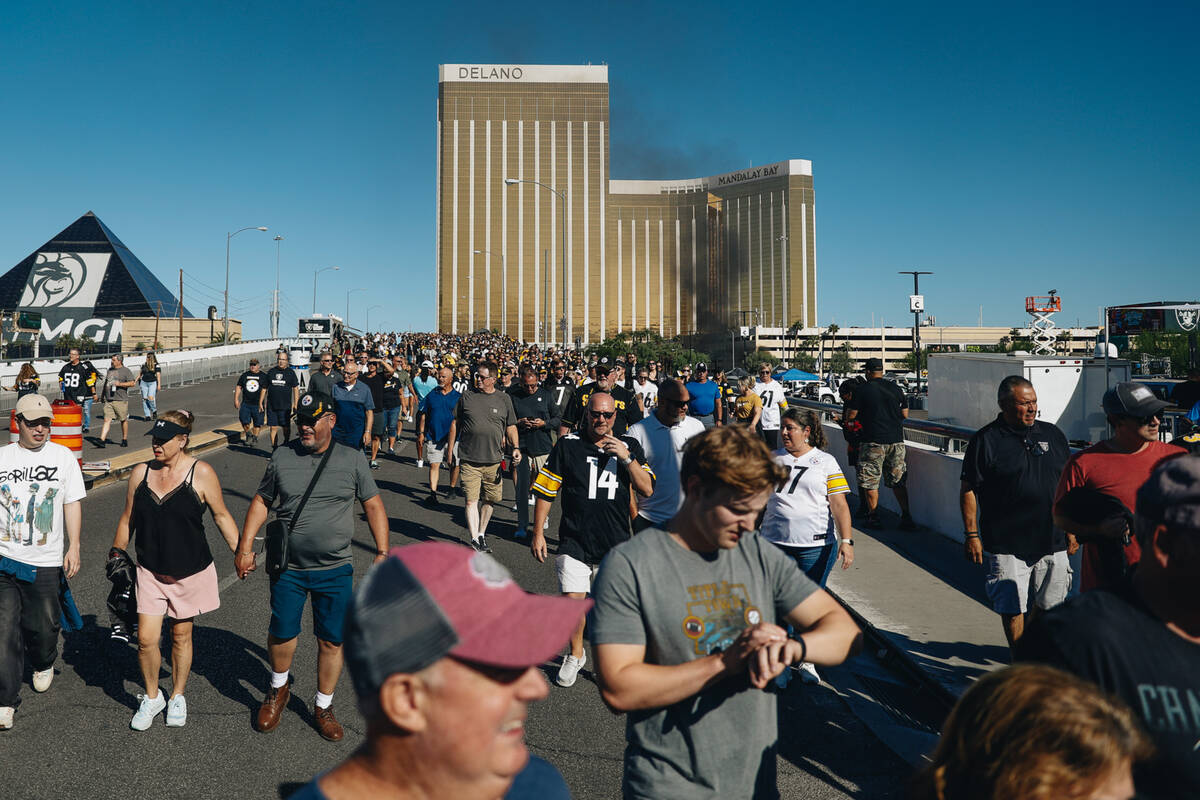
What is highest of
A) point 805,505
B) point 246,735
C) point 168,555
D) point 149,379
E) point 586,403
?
point 149,379

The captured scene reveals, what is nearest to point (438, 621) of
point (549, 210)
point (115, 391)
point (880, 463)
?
point (880, 463)

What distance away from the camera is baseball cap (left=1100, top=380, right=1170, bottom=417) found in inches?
169

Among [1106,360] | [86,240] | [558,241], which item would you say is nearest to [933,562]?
[1106,360]

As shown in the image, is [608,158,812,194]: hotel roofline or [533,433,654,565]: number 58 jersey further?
[608,158,812,194]: hotel roofline

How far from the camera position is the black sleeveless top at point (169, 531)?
4.98 meters

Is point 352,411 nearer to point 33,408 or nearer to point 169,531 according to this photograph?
point 33,408

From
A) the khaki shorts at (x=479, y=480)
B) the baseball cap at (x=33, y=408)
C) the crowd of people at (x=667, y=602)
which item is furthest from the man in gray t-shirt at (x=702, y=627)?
the khaki shorts at (x=479, y=480)

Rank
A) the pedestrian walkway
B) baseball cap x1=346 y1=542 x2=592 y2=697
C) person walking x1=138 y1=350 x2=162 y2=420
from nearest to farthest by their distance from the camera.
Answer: baseball cap x1=346 y1=542 x2=592 y2=697, the pedestrian walkway, person walking x1=138 y1=350 x2=162 y2=420

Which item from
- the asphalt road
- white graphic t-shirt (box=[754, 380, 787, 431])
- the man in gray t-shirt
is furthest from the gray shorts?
white graphic t-shirt (box=[754, 380, 787, 431])

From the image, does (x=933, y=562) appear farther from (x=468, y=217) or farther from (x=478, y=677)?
(x=468, y=217)

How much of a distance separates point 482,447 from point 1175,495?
824 centimetres

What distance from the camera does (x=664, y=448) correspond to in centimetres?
647

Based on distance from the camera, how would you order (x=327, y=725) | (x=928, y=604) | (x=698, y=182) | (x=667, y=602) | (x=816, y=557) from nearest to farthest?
(x=667, y=602), (x=327, y=725), (x=816, y=557), (x=928, y=604), (x=698, y=182)

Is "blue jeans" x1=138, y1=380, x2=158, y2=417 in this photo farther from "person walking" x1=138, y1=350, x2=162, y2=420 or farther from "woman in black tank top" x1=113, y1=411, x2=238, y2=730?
"woman in black tank top" x1=113, y1=411, x2=238, y2=730
